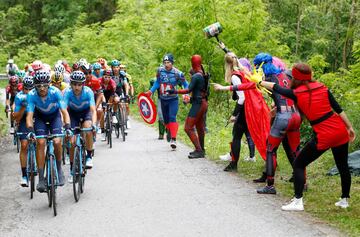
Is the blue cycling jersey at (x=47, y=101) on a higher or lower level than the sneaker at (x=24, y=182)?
higher

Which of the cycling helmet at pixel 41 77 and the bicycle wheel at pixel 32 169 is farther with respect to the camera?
the bicycle wheel at pixel 32 169

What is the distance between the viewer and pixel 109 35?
3362cm

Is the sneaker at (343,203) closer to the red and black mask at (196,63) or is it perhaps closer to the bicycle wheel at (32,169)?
the bicycle wheel at (32,169)

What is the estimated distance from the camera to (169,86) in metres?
13.6

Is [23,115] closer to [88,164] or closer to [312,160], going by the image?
[88,164]

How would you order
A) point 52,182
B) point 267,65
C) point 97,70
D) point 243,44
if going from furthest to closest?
point 243,44 < point 97,70 < point 267,65 < point 52,182

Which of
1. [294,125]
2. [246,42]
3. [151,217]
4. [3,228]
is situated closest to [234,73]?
[294,125]

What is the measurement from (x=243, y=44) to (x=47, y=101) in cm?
1230

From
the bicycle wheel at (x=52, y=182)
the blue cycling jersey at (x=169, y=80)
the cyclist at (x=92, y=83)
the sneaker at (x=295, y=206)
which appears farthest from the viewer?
the blue cycling jersey at (x=169, y=80)

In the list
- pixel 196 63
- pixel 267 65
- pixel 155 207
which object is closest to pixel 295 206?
pixel 155 207

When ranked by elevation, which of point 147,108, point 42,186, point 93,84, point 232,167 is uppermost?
point 93,84

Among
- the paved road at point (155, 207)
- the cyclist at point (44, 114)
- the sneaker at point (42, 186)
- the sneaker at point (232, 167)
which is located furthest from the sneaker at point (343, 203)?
the sneaker at point (42, 186)

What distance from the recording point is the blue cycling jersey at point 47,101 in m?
8.90

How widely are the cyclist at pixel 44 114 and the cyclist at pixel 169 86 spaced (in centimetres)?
460
